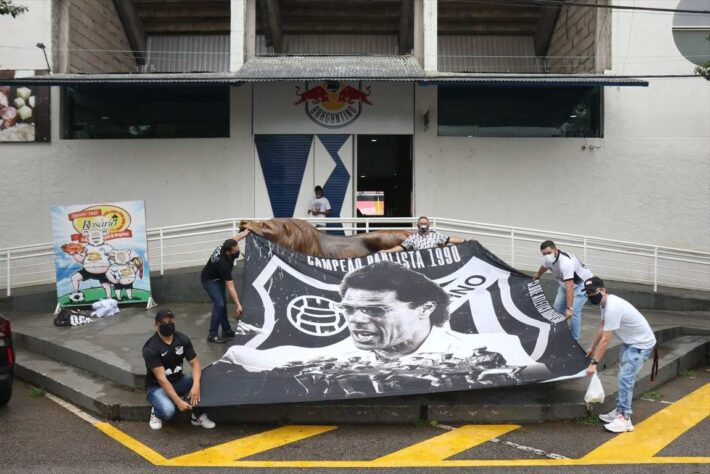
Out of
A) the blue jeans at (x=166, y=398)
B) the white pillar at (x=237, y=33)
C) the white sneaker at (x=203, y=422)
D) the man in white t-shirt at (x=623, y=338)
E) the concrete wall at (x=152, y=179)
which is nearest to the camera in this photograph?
the blue jeans at (x=166, y=398)

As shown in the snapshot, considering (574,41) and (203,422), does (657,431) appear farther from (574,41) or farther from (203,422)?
(574,41)

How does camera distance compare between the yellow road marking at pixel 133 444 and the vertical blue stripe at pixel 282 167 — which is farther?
the vertical blue stripe at pixel 282 167

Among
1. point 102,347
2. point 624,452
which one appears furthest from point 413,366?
point 102,347

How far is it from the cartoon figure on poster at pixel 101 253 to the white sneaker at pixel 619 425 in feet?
27.0

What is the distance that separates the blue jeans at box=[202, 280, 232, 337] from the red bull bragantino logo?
6875 millimetres

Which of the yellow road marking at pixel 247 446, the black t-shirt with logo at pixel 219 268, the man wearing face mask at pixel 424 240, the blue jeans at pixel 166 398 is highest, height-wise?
the man wearing face mask at pixel 424 240

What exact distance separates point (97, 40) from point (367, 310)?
492 inches

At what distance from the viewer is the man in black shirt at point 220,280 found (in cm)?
826

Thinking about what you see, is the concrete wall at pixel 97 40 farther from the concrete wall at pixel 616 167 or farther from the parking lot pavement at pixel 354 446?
the parking lot pavement at pixel 354 446

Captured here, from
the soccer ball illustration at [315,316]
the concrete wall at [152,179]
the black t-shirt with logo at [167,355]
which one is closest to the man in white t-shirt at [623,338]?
the soccer ball illustration at [315,316]

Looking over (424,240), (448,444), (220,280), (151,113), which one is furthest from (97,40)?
(448,444)

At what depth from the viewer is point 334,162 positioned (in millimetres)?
14414

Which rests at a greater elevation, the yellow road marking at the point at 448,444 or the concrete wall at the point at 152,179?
the concrete wall at the point at 152,179

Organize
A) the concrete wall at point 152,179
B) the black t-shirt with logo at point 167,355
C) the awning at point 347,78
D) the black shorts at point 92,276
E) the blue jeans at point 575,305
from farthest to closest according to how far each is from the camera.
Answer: the concrete wall at point 152,179 < the awning at point 347,78 < the black shorts at point 92,276 < the blue jeans at point 575,305 < the black t-shirt with logo at point 167,355
